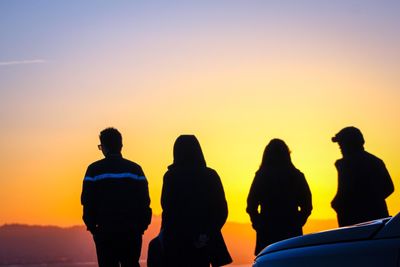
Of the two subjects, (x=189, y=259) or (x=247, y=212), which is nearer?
(x=189, y=259)

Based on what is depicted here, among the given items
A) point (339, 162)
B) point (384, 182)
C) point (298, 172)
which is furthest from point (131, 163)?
point (384, 182)

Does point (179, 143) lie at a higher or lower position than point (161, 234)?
higher

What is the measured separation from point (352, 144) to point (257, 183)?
128cm

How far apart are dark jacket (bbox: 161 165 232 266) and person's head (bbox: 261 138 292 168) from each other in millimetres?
928

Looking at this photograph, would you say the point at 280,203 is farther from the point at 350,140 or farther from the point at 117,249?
the point at 117,249

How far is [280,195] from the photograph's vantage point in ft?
31.2

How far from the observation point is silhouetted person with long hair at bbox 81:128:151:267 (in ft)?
29.8

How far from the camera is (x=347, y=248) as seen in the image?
149 inches

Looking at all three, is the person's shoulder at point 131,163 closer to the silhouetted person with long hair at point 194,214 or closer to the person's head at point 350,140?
the silhouetted person with long hair at point 194,214

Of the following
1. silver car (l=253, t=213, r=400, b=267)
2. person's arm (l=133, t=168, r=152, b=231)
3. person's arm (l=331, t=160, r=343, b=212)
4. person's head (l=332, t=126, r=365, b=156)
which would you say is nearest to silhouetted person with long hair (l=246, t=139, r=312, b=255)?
person's arm (l=331, t=160, r=343, b=212)

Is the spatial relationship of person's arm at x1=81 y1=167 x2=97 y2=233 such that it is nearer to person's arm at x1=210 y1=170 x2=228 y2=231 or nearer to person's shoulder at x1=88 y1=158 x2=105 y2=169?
person's shoulder at x1=88 y1=158 x2=105 y2=169

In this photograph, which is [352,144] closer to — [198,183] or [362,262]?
[198,183]

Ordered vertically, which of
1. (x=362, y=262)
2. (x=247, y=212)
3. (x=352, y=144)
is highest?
(x=352, y=144)

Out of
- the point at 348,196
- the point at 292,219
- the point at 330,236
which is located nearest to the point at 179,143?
the point at 292,219
